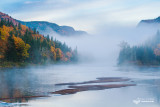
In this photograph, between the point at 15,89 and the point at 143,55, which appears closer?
the point at 15,89

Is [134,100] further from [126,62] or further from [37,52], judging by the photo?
[126,62]

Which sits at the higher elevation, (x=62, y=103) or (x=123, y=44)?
(x=123, y=44)

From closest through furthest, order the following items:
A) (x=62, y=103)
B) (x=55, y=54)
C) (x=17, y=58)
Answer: (x=62, y=103)
(x=17, y=58)
(x=55, y=54)

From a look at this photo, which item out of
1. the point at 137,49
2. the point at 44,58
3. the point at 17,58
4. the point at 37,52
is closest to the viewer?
the point at 17,58

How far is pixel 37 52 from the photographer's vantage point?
482 feet

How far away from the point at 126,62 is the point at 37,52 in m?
74.7

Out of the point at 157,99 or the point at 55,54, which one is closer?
the point at 157,99

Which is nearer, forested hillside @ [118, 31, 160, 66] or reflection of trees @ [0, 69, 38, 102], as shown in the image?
reflection of trees @ [0, 69, 38, 102]

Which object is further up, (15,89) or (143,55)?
(143,55)

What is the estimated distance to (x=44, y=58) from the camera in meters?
159

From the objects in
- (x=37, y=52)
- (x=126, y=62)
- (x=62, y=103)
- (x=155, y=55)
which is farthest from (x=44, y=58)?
(x=62, y=103)

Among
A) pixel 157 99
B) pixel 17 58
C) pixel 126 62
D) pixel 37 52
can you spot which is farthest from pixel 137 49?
pixel 157 99

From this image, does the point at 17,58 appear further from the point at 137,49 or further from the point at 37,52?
the point at 137,49

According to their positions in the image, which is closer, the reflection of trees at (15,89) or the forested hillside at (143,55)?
the reflection of trees at (15,89)
